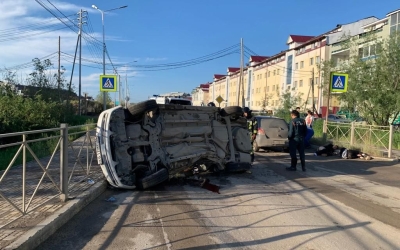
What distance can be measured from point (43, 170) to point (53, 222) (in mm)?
935

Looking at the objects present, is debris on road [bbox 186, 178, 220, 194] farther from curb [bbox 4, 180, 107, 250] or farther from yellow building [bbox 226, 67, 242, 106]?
yellow building [bbox 226, 67, 242, 106]

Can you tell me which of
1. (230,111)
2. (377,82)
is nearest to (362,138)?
(377,82)

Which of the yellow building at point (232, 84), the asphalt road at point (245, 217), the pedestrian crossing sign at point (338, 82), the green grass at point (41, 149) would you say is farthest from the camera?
the yellow building at point (232, 84)

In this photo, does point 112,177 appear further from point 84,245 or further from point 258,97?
point 258,97

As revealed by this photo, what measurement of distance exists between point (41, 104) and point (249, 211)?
53.8 ft

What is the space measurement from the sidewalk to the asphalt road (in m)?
0.16

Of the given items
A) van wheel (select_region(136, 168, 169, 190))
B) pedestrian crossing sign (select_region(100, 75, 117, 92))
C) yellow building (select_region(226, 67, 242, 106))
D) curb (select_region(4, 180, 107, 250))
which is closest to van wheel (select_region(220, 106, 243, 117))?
van wheel (select_region(136, 168, 169, 190))

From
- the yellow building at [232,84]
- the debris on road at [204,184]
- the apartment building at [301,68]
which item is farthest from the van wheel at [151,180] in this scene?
the yellow building at [232,84]

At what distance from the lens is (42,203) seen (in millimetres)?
5383

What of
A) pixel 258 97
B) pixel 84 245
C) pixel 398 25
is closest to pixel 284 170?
pixel 84 245

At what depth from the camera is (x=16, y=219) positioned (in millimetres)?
4555

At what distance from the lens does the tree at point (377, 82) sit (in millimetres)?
17703

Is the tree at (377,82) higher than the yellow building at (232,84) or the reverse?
the reverse

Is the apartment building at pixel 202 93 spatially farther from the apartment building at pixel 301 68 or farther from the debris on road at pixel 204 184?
the debris on road at pixel 204 184
